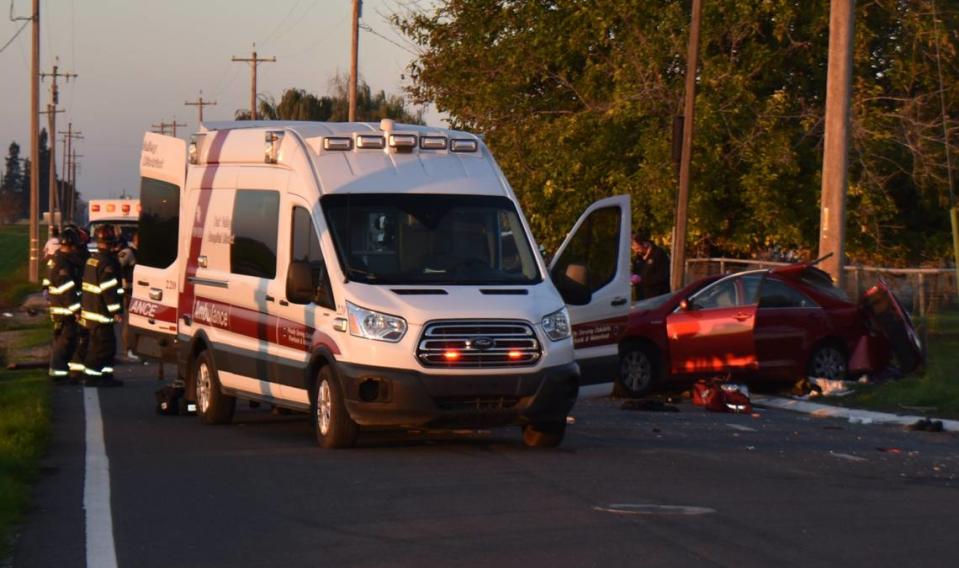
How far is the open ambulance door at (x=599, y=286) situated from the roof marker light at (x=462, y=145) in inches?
52.5

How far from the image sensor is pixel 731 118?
2752 cm

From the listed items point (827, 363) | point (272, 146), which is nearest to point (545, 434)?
point (272, 146)

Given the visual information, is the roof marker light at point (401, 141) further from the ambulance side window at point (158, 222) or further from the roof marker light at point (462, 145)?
the ambulance side window at point (158, 222)

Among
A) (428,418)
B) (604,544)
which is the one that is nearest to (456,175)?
(428,418)

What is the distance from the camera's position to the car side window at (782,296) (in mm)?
18750

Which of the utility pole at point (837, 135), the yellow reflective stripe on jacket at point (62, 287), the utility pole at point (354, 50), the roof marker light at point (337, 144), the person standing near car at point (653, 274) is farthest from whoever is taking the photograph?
the utility pole at point (354, 50)

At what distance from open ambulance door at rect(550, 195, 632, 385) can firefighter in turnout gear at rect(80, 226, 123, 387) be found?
6.40 m

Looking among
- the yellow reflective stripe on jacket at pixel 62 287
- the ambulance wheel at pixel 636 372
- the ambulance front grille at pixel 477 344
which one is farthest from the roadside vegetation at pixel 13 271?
the ambulance front grille at pixel 477 344

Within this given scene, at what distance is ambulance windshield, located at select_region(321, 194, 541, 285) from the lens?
1220 centimetres

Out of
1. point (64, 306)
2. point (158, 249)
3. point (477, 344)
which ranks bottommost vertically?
point (64, 306)

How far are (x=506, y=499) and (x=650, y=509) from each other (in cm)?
93

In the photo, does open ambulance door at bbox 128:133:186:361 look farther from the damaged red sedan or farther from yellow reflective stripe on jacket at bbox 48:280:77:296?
the damaged red sedan

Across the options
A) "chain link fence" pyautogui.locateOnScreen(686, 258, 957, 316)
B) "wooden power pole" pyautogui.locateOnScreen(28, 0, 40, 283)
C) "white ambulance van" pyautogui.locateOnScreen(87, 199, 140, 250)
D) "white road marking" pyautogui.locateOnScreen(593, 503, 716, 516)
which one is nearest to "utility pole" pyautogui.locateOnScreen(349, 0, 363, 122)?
"white ambulance van" pyautogui.locateOnScreen(87, 199, 140, 250)

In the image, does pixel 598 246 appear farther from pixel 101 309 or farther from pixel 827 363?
pixel 101 309
